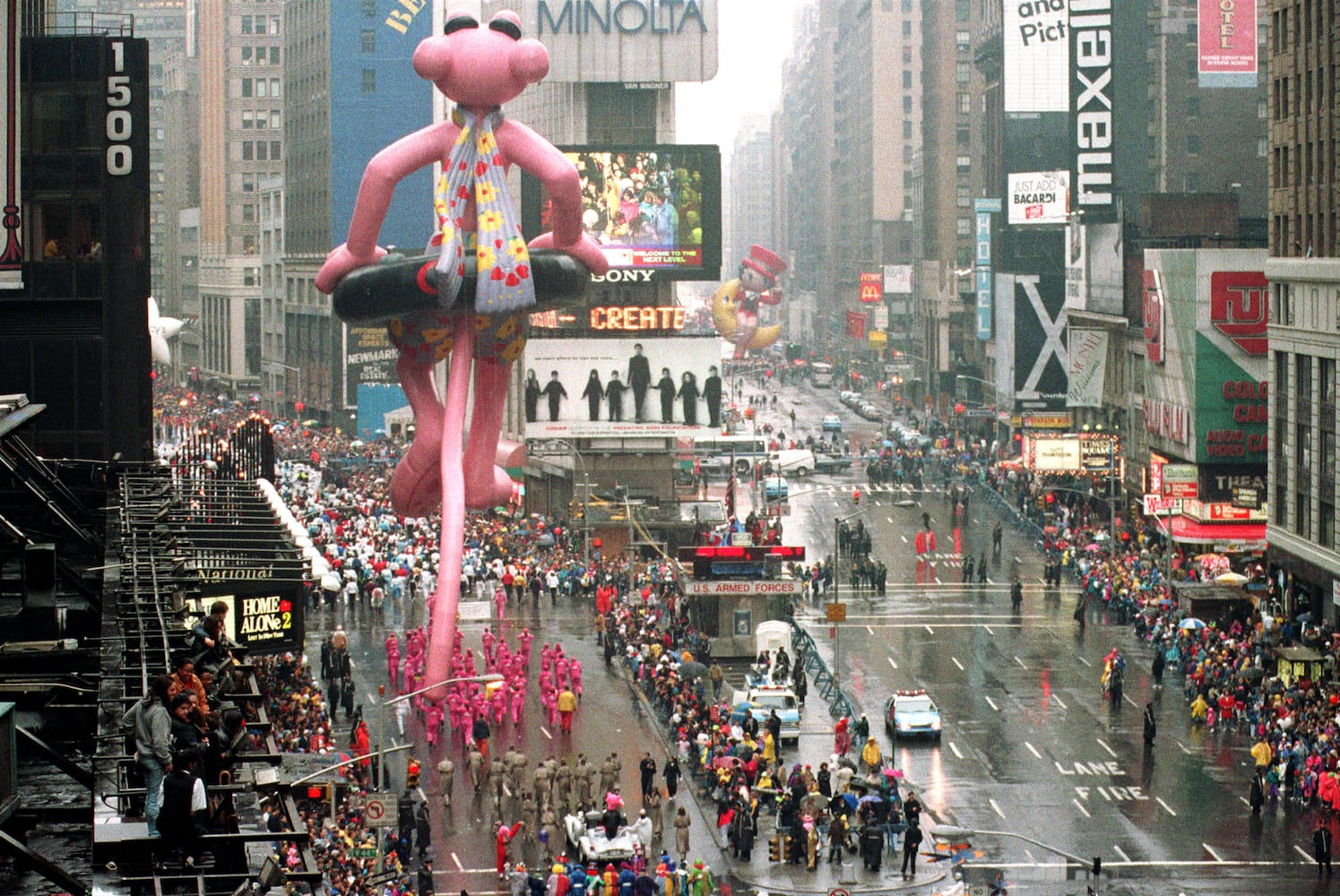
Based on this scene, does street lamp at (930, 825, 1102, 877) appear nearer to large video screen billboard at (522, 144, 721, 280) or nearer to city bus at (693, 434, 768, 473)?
large video screen billboard at (522, 144, 721, 280)

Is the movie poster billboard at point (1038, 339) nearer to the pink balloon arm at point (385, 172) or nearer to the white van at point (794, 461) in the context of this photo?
the white van at point (794, 461)

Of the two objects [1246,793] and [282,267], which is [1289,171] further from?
[282,267]

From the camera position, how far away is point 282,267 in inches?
7397

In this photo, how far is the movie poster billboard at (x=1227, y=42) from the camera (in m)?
102

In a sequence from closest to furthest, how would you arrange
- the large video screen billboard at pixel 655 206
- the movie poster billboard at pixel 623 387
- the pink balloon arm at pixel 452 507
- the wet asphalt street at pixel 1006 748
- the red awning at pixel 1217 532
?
the wet asphalt street at pixel 1006 748
the pink balloon arm at pixel 452 507
the red awning at pixel 1217 532
the movie poster billboard at pixel 623 387
the large video screen billboard at pixel 655 206

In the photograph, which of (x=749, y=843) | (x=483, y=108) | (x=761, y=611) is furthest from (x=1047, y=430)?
(x=749, y=843)

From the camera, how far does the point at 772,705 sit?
60.2 m

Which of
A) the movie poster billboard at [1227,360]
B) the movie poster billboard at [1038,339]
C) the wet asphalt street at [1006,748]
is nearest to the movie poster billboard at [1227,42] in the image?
the movie poster billboard at [1227,360]

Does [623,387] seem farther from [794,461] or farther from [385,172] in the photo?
[385,172]

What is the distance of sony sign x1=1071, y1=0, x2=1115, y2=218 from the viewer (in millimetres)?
116375

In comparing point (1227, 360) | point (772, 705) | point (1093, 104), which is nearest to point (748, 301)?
point (1093, 104)

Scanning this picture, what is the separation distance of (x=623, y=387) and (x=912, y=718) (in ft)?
161

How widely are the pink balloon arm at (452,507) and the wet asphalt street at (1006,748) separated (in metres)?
2.42

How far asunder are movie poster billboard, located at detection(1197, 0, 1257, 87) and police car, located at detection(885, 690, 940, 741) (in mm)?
50568
